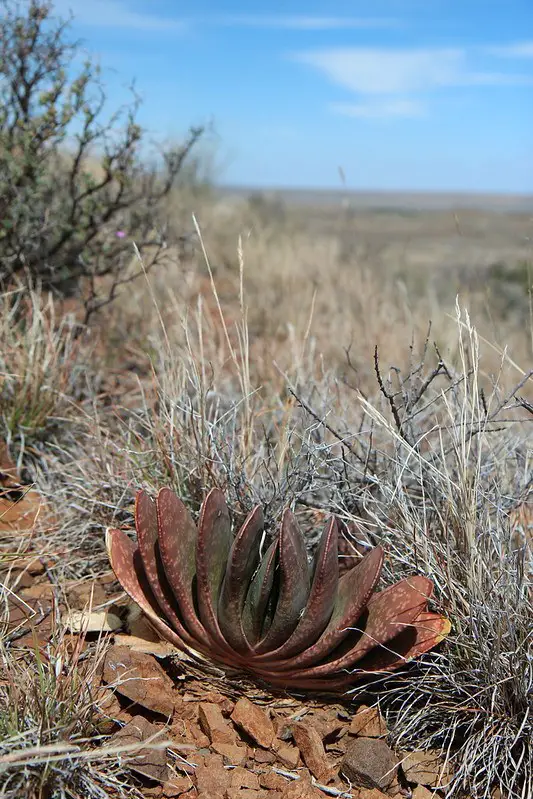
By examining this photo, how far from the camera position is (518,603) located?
2148 mm

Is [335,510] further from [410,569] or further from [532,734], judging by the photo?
[532,734]

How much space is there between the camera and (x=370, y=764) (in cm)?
211

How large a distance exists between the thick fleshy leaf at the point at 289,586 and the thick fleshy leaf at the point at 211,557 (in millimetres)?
154

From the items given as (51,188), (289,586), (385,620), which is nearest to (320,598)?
(289,586)

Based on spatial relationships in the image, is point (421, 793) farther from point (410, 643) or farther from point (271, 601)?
point (271, 601)

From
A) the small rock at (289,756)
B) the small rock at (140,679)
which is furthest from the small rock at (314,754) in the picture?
the small rock at (140,679)

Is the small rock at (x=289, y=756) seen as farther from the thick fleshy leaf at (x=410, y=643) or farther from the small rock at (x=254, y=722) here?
the thick fleshy leaf at (x=410, y=643)

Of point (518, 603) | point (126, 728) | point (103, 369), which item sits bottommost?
point (126, 728)

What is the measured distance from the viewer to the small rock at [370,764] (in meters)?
2.09

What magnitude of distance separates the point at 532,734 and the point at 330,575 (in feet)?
2.15

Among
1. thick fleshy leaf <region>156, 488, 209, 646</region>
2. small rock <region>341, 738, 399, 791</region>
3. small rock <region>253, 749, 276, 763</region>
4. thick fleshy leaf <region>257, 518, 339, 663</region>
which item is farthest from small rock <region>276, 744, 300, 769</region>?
thick fleshy leaf <region>156, 488, 209, 646</region>

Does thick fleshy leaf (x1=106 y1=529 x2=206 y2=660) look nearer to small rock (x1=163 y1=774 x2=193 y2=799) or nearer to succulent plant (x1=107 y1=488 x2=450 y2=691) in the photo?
succulent plant (x1=107 y1=488 x2=450 y2=691)

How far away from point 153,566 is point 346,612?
585 millimetres

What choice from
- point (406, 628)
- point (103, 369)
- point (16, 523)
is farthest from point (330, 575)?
point (103, 369)
